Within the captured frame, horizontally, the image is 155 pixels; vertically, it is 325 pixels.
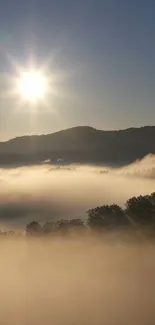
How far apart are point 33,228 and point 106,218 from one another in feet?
96.3

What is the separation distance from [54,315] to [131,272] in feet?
121

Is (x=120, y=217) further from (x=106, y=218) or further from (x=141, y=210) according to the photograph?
(x=141, y=210)

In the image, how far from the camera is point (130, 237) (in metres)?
122

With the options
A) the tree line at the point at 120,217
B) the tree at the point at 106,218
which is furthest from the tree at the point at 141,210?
the tree at the point at 106,218

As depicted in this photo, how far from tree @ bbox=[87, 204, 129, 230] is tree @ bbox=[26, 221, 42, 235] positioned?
895 inches

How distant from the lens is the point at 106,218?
111 m

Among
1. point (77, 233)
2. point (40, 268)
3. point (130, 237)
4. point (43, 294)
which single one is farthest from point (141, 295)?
point (40, 268)

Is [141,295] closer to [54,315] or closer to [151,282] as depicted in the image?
[151,282]

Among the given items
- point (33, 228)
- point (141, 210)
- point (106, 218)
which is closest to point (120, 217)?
point (106, 218)

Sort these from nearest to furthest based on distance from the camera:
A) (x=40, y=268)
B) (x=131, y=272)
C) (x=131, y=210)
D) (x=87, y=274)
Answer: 1. (x=131, y=210)
2. (x=131, y=272)
3. (x=87, y=274)
4. (x=40, y=268)

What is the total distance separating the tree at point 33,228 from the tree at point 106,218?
22.7 meters

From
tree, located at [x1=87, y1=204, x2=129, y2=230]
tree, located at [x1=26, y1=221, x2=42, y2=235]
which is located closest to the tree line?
tree, located at [x1=87, y1=204, x2=129, y2=230]

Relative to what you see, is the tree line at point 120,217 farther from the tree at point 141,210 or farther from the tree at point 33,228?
the tree at point 33,228

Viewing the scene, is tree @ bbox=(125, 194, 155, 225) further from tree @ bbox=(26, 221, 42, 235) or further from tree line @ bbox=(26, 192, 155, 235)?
tree @ bbox=(26, 221, 42, 235)
